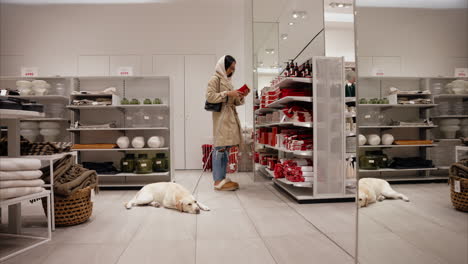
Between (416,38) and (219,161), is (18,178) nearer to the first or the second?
(416,38)

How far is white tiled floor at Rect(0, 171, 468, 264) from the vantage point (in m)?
0.99

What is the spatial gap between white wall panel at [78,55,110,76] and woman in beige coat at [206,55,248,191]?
3929 millimetres

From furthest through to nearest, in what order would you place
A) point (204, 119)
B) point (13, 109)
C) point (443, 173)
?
point (204, 119) < point (13, 109) < point (443, 173)

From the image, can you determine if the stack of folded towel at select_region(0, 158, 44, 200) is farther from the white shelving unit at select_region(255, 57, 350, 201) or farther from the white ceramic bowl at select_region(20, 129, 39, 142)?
the white ceramic bowl at select_region(20, 129, 39, 142)

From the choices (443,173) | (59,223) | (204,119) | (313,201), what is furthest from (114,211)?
(204,119)

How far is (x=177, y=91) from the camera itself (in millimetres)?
6543

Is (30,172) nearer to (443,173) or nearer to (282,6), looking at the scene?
(443,173)

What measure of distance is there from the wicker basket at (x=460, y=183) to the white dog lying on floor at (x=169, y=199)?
221 cm

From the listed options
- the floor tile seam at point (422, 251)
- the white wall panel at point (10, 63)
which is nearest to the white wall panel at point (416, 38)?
the floor tile seam at point (422, 251)

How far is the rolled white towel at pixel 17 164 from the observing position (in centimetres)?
166


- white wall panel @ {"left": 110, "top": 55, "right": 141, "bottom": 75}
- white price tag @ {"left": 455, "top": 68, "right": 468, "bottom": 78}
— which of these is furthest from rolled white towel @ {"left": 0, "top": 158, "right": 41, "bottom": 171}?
white wall panel @ {"left": 110, "top": 55, "right": 141, "bottom": 75}

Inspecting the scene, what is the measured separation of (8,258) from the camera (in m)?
1.74

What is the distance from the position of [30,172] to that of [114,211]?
121cm

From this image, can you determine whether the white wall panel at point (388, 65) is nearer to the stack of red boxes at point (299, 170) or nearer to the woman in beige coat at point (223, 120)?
the stack of red boxes at point (299, 170)
